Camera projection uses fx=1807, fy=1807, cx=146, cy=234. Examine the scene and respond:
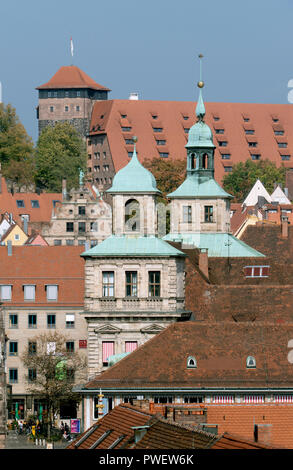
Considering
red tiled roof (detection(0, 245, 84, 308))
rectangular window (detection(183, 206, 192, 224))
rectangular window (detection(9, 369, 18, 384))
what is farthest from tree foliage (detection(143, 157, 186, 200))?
rectangular window (detection(9, 369, 18, 384))

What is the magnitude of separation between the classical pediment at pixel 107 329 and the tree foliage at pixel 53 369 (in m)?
10.3

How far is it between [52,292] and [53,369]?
47.6 ft

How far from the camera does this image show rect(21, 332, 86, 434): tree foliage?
8845 centimetres

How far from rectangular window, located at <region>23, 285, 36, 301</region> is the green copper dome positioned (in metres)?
27.4

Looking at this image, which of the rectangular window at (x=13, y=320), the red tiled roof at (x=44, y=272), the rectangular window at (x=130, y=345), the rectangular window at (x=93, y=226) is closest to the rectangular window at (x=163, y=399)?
the rectangular window at (x=130, y=345)

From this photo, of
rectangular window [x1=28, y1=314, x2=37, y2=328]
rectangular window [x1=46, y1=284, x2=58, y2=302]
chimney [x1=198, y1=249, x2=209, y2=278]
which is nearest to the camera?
chimney [x1=198, y1=249, x2=209, y2=278]

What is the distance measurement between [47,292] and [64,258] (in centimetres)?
352

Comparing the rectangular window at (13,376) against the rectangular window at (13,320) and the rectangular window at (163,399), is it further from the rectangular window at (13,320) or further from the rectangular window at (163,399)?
the rectangular window at (163,399)

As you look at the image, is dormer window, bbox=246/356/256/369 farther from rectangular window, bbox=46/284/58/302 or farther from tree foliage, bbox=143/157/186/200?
tree foliage, bbox=143/157/186/200
